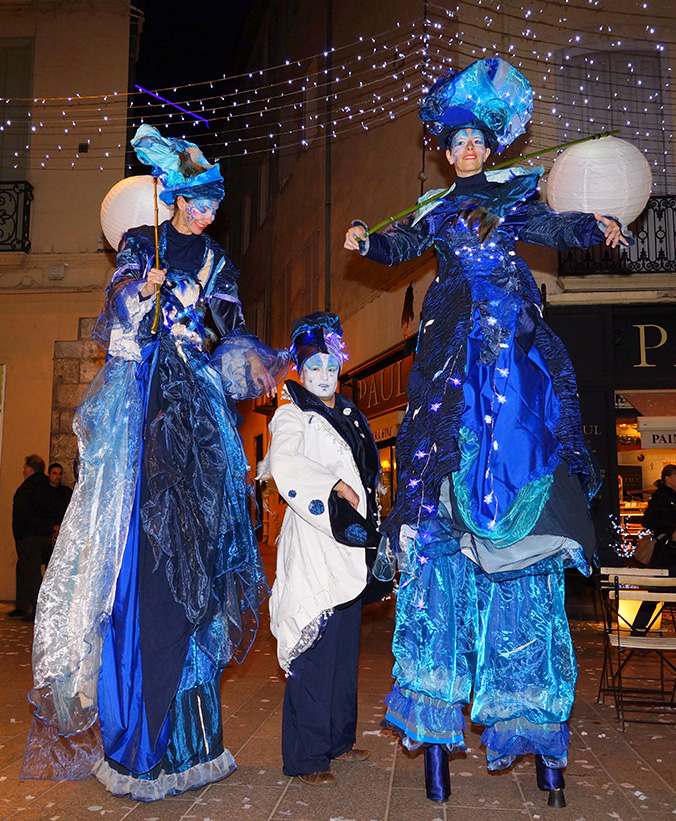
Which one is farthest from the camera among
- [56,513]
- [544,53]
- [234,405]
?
[544,53]

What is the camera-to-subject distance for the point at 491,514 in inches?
102

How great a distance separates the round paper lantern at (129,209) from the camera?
3605 millimetres

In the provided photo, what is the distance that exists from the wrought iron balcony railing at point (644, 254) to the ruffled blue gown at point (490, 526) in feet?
22.8

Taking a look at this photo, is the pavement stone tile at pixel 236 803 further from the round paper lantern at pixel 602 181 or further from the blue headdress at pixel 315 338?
the round paper lantern at pixel 602 181

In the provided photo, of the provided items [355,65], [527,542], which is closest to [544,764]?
[527,542]

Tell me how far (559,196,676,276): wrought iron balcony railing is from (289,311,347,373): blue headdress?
21.8 ft

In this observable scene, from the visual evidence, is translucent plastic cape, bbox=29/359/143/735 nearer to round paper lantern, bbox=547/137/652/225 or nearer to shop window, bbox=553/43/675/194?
round paper lantern, bbox=547/137/652/225

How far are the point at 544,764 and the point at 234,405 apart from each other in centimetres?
172

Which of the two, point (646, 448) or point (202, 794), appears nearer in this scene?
point (202, 794)

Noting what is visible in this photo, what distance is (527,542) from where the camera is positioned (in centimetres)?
262

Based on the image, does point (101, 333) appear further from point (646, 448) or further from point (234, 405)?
point (646, 448)

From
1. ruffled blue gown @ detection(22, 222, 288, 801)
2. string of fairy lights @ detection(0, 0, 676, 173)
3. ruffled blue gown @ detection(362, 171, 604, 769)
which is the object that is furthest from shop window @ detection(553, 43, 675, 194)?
ruffled blue gown @ detection(22, 222, 288, 801)

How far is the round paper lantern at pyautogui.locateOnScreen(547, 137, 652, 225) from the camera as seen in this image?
3.06 m

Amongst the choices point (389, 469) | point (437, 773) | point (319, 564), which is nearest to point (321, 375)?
point (319, 564)
